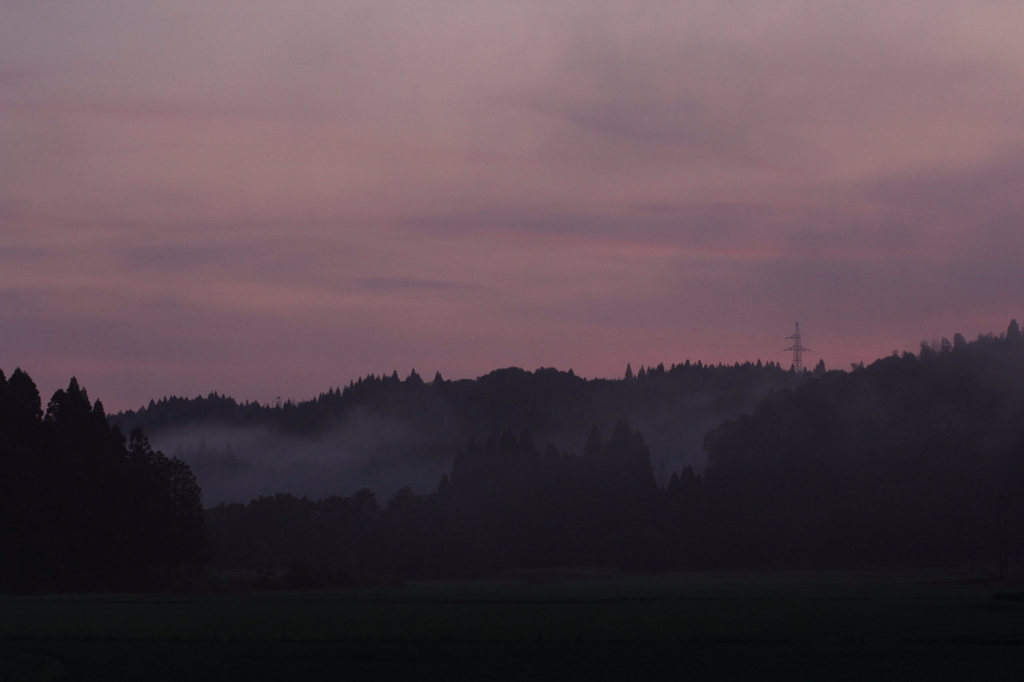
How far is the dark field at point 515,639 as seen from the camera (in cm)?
4972

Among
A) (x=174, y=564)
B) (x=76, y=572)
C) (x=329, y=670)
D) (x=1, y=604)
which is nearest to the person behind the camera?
(x=329, y=670)

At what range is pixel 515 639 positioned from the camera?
63719 millimetres

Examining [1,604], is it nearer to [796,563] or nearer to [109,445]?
[109,445]

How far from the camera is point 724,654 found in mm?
56062

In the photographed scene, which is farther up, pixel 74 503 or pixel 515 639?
pixel 74 503

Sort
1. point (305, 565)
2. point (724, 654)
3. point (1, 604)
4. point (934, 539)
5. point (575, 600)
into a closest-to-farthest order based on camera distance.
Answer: point (724, 654)
point (1, 604)
point (575, 600)
point (305, 565)
point (934, 539)

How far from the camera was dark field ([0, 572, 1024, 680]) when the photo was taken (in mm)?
49719

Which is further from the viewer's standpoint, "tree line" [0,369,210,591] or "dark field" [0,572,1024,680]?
"tree line" [0,369,210,591]

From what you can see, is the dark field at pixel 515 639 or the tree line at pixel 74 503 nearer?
the dark field at pixel 515 639

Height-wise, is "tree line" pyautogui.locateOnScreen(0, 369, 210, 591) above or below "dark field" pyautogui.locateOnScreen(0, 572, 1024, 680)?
above

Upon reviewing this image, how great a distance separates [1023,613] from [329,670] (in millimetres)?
51273

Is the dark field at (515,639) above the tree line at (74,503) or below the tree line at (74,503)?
below

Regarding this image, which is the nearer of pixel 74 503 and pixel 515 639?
pixel 515 639

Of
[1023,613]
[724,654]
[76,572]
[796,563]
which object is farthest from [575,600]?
[796,563]
